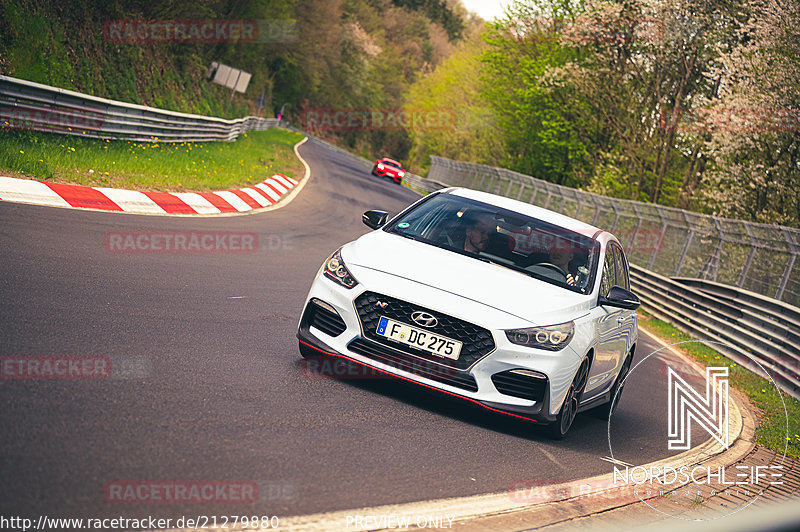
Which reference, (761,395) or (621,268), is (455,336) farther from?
(761,395)

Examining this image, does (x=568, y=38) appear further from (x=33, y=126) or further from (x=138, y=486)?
(x=138, y=486)

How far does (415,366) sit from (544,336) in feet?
3.09

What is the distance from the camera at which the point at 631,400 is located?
973cm

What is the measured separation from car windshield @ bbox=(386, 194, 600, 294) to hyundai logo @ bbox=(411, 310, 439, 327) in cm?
129

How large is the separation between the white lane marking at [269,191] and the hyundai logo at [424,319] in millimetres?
15199

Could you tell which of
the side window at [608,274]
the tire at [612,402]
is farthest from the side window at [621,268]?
the tire at [612,402]

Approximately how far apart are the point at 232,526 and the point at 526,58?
48.7 meters

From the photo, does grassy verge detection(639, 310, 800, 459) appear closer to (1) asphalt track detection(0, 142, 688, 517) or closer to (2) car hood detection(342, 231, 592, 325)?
(1) asphalt track detection(0, 142, 688, 517)

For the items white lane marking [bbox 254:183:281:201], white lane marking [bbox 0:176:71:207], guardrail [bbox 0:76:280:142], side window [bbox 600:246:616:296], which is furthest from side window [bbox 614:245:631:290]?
white lane marking [bbox 254:183:281:201]

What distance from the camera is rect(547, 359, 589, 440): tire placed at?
21.3 ft

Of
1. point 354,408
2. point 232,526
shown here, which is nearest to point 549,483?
point 354,408

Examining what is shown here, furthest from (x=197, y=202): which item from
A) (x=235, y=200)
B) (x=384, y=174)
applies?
(x=384, y=174)

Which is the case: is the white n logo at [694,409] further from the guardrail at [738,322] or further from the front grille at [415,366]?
the front grille at [415,366]

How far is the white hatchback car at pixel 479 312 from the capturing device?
239 inches
